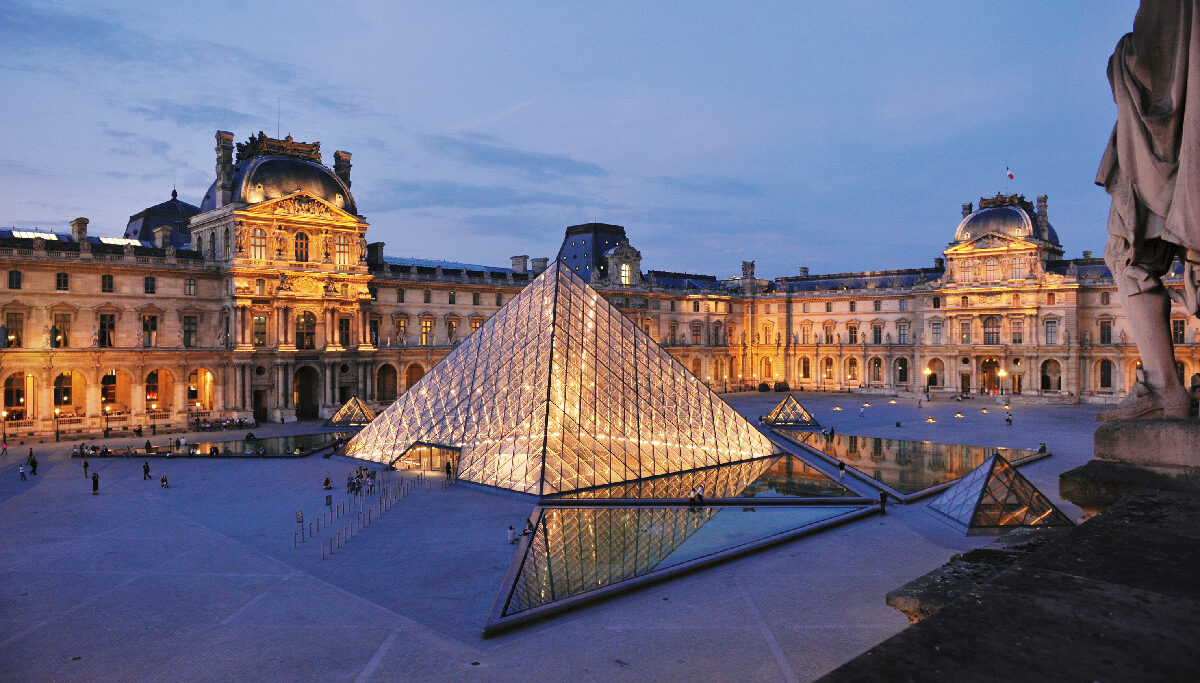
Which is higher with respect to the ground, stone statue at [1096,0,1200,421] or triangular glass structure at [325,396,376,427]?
stone statue at [1096,0,1200,421]

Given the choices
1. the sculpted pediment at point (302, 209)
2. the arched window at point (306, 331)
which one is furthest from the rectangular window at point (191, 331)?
the sculpted pediment at point (302, 209)

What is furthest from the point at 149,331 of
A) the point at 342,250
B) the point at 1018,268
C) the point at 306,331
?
the point at 1018,268

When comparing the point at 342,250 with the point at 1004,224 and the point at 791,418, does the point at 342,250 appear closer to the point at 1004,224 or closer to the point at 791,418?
the point at 791,418

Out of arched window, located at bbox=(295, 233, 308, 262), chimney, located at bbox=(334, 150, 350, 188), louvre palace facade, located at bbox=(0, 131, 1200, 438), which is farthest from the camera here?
chimney, located at bbox=(334, 150, 350, 188)

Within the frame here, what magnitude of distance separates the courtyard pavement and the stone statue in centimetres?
633

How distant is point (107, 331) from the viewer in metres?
38.1

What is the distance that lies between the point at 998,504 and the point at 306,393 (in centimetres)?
3836

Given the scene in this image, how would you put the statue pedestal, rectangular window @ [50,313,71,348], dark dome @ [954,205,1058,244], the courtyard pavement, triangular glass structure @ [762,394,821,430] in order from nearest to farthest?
1. the statue pedestal
2. the courtyard pavement
3. rectangular window @ [50,313,71,348]
4. triangular glass structure @ [762,394,821,430]
5. dark dome @ [954,205,1058,244]

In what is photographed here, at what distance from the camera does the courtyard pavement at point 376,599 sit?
Answer: 10.8 metres

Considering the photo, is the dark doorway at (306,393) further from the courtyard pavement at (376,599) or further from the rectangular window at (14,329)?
the courtyard pavement at (376,599)

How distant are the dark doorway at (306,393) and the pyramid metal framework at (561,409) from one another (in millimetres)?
15010

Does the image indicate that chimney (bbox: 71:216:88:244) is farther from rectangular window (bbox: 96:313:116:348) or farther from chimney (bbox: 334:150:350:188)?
chimney (bbox: 334:150:350:188)

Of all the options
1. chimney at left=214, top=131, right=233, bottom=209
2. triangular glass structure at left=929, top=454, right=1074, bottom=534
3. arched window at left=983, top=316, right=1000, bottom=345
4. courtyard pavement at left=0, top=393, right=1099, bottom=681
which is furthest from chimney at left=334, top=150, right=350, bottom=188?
arched window at left=983, top=316, right=1000, bottom=345

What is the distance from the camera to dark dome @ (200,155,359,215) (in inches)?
1610
